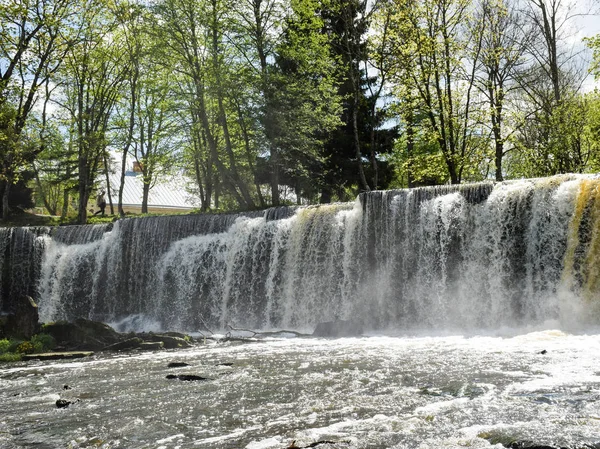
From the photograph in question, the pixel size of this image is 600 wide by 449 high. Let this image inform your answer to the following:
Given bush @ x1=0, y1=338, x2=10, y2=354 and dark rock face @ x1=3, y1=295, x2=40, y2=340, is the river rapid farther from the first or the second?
dark rock face @ x1=3, y1=295, x2=40, y2=340

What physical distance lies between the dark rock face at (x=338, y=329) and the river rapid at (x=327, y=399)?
136 inches

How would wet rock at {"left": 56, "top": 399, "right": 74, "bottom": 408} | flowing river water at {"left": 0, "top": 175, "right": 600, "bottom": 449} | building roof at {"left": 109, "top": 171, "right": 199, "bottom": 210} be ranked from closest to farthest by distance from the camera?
flowing river water at {"left": 0, "top": 175, "right": 600, "bottom": 449} < wet rock at {"left": 56, "top": 399, "right": 74, "bottom": 408} < building roof at {"left": 109, "top": 171, "right": 199, "bottom": 210}

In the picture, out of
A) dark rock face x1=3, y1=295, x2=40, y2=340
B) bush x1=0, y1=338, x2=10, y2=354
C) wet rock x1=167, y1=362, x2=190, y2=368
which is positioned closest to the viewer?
wet rock x1=167, y1=362, x2=190, y2=368

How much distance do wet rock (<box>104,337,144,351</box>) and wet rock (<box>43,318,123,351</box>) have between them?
40cm

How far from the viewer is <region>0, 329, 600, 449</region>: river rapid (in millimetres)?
7383

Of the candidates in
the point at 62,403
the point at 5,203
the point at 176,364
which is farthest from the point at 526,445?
the point at 5,203

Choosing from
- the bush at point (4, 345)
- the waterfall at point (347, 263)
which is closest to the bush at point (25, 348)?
the bush at point (4, 345)

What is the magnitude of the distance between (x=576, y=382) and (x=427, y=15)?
21920 millimetres

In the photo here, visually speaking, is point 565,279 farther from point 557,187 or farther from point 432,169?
point 432,169

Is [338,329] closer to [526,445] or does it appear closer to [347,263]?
[347,263]

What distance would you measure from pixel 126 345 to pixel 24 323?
371 centimetres

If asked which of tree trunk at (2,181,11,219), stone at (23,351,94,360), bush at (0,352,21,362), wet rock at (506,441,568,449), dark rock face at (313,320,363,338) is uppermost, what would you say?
tree trunk at (2,181,11,219)

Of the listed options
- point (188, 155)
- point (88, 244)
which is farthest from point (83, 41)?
point (88, 244)

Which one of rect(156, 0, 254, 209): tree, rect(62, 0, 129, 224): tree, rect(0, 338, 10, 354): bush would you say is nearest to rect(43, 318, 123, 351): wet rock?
rect(0, 338, 10, 354): bush
